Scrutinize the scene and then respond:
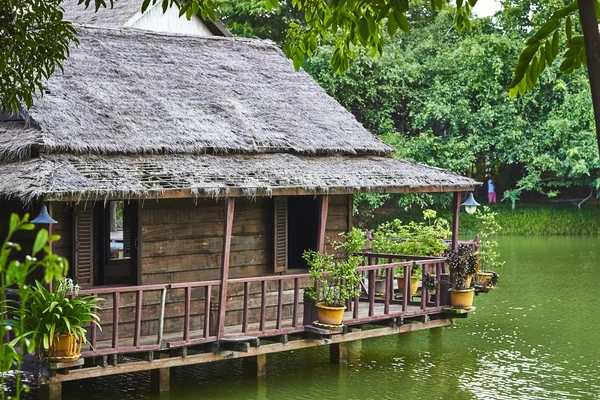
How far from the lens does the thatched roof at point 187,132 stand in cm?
1079

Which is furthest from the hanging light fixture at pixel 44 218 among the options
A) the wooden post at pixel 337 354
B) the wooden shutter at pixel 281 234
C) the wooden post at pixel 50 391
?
the wooden post at pixel 337 354

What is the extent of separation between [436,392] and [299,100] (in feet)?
17.5

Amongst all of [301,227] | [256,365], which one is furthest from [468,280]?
[256,365]

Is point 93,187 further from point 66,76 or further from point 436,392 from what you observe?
point 436,392

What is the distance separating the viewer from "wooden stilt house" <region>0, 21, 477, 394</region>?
10758 mm

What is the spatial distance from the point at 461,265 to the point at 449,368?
4.51 feet

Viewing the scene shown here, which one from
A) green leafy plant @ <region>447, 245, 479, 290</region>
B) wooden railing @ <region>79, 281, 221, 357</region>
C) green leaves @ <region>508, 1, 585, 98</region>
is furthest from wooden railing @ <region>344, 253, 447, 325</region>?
green leaves @ <region>508, 1, 585, 98</region>

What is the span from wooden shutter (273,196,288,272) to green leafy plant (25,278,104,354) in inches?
149

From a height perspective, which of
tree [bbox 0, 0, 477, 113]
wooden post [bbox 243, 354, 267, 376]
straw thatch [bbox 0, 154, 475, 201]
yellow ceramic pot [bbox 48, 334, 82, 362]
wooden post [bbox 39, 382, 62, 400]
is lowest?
wooden post [bbox 243, 354, 267, 376]

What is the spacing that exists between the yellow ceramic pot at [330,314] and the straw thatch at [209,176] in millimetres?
1396

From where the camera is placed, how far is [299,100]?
14977 millimetres

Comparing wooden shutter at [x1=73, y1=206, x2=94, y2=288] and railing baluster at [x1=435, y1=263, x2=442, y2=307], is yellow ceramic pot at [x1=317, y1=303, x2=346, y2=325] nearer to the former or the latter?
railing baluster at [x1=435, y1=263, x2=442, y2=307]

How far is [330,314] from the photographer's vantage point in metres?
11.7

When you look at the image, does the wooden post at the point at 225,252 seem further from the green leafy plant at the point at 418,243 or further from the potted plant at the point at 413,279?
the potted plant at the point at 413,279
